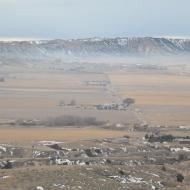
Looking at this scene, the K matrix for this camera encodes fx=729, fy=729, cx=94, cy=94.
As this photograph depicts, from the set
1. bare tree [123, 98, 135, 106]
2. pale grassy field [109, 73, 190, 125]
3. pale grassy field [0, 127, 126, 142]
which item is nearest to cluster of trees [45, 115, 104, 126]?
pale grassy field [0, 127, 126, 142]

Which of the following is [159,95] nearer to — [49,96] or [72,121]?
[49,96]

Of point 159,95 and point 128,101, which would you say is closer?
point 128,101

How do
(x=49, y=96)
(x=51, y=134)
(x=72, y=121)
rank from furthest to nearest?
(x=49, y=96)
(x=72, y=121)
(x=51, y=134)

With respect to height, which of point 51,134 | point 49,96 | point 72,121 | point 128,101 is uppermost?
point 49,96

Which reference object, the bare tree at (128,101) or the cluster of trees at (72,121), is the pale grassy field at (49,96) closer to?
the bare tree at (128,101)

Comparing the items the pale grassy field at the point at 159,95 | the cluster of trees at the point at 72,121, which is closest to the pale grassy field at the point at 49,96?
the cluster of trees at the point at 72,121

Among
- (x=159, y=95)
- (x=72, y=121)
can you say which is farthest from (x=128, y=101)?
(x=72, y=121)

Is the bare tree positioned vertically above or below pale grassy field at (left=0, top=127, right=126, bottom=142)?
above

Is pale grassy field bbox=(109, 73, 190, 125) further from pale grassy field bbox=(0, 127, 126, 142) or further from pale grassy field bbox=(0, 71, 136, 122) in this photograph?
pale grassy field bbox=(0, 127, 126, 142)

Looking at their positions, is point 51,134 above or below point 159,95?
below

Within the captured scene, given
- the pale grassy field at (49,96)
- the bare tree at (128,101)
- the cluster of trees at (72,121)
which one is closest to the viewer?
the cluster of trees at (72,121)

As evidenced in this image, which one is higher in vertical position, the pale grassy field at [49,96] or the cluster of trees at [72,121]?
the pale grassy field at [49,96]

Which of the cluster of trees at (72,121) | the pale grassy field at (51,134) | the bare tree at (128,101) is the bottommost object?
the pale grassy field at (51,134)
